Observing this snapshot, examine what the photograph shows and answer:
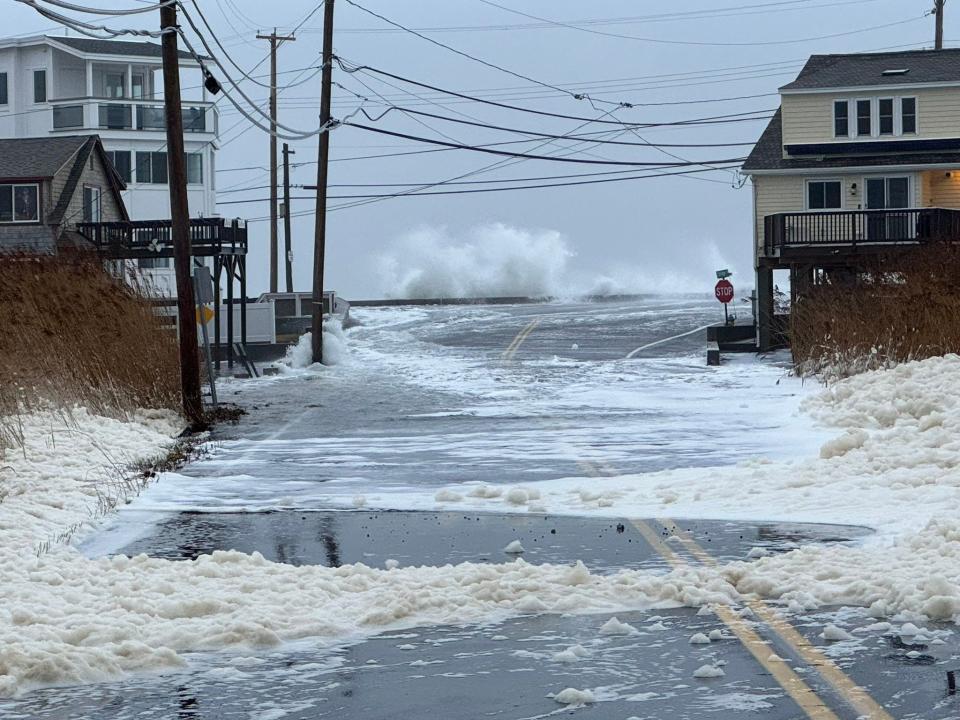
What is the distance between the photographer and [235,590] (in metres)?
9.88

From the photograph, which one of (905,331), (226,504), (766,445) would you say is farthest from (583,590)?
(905,331)

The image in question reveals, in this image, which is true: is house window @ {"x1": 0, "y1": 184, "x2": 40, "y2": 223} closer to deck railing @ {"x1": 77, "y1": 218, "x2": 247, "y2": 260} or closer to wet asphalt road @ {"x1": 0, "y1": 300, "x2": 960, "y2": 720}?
deck railing @ {"x1": 77, "y1": 218, "x2": 247, "y2": 260}

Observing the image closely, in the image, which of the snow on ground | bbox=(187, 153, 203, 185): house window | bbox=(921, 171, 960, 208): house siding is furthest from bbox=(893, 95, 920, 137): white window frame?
the snow on ground

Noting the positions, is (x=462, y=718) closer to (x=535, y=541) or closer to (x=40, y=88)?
(x=535, y=541)

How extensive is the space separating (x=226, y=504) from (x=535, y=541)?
13.2 feet

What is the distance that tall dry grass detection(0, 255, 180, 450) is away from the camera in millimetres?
22516

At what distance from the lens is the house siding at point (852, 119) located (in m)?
51.7

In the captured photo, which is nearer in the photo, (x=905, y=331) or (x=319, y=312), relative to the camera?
(x=905, y=331)

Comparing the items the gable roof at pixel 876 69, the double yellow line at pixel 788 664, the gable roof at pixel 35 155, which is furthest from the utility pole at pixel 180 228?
the gable roof at pixel 35 155

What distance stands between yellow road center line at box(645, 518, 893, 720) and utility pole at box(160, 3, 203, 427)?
1701 cm

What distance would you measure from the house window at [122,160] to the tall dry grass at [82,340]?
4996 cm

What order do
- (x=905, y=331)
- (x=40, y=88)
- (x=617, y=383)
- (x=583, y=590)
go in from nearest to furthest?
(x=583, y=590), (x=905, y=331), (x=617, y=383), (x=40, y=88)

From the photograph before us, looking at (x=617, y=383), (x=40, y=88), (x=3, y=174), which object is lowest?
(x=617, y=383)

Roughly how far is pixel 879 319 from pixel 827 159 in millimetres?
24467
